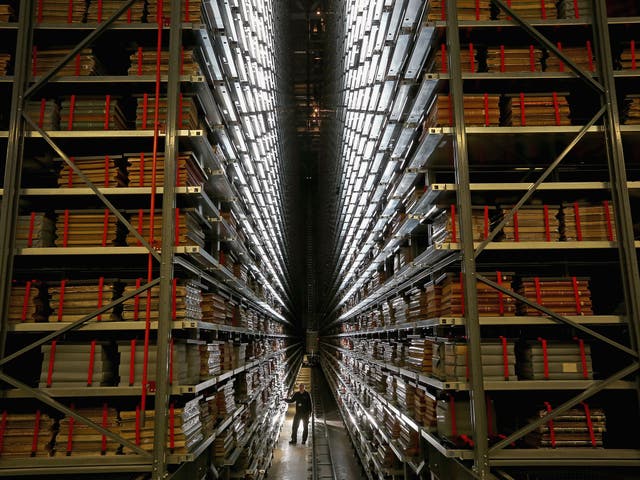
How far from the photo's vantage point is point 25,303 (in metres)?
4.39

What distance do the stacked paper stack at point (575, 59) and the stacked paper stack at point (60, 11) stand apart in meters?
4.46

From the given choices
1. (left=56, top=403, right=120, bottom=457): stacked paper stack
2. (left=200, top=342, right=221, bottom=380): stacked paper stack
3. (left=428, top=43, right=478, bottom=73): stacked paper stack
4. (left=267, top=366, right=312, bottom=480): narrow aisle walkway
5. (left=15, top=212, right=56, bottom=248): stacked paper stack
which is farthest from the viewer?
(left=267, top=366, right=312, bottom=480): narrow aisle walkway

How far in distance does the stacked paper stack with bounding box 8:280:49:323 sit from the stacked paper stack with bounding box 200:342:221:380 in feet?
5.28

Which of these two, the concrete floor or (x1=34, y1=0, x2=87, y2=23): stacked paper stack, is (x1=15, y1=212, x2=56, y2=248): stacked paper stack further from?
the concrete floor

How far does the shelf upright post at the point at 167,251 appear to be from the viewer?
399 cm

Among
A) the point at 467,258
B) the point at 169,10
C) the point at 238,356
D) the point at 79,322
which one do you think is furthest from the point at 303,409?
the point at 169,10

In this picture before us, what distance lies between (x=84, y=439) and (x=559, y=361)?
13.2 ft

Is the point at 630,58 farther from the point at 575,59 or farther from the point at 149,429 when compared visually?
the point at 149,429

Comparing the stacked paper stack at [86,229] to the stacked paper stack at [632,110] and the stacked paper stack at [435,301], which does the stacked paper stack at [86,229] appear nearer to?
the stacked paper stack at [435,301]

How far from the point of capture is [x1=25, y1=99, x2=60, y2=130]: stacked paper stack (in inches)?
183

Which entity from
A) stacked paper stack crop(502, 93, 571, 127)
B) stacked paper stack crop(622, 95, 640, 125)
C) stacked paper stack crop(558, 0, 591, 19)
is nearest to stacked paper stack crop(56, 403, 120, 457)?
stacked paper stack crop(502, 93, 571, 127)

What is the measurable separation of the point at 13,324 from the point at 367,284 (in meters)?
8.89

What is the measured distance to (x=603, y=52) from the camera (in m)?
4.59

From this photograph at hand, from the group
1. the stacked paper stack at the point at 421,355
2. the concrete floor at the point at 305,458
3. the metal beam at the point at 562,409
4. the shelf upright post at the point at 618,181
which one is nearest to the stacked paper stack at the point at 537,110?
the shelf upright post at the point at 618,181
